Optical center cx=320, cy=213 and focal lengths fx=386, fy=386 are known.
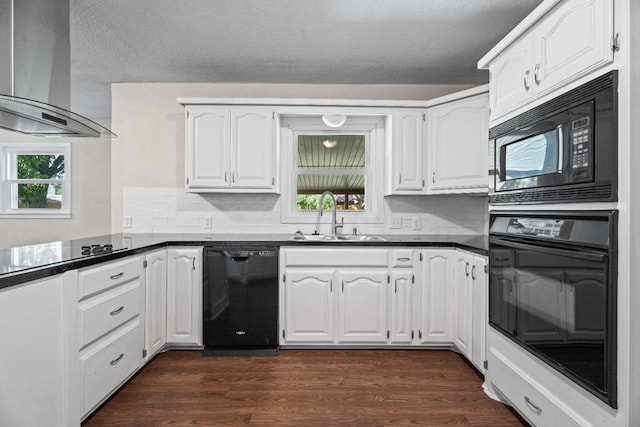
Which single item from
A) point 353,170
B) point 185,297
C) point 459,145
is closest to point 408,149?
point 459,145

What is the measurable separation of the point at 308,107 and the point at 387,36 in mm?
902

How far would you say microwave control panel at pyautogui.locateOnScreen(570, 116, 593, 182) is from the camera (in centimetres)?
138

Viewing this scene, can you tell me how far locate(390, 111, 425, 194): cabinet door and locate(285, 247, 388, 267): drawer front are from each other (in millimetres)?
729

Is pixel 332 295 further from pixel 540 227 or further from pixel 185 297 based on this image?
pixel 540 227

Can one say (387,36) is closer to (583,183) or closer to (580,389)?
(583,183)

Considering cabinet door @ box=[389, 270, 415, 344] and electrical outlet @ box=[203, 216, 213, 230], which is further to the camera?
electrical outlet @ box=[203, 216, 213, 230]

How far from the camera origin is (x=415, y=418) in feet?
6.63

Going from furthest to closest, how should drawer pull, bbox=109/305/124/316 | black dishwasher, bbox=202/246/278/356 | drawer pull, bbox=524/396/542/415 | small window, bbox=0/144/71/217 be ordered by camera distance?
small window, bbox=0/144/71/217
black dishwasher, bbox=202/246/278/356
drawer pull, bbox=109/305/124/316
drawer pull, bbox=524/396/542/415

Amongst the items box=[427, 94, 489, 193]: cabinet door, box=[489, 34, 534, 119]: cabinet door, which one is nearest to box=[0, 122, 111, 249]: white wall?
box=[427, 94, 489, 193]: cabinet door

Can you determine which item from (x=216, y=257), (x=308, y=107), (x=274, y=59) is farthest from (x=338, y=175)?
(x=216, y=257)

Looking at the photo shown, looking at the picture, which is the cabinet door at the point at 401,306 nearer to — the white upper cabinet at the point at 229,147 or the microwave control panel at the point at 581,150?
the white upper cabinet at the point at 229,147

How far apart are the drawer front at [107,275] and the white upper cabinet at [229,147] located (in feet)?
3.44

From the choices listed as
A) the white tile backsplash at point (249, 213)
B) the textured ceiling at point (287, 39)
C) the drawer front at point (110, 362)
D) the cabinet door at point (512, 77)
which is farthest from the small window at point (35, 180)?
the cabinet door at point (512, 77)

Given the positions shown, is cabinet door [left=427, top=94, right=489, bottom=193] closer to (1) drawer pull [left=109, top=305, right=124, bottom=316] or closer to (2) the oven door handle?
(2) the oven door handle
